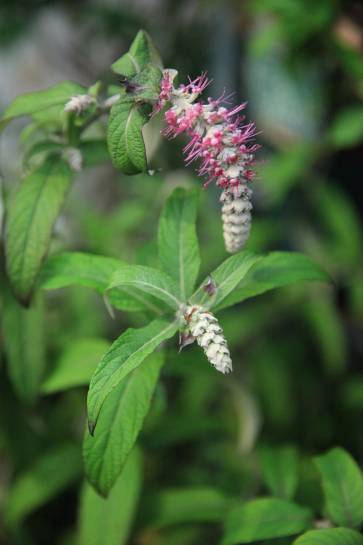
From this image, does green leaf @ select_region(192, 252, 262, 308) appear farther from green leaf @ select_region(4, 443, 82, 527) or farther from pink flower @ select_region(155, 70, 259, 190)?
green leaf @ select_region(4, 443, 82, 527)

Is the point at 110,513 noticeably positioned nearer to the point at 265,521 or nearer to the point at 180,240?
the point at 265,521

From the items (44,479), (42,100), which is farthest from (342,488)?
(42,100)

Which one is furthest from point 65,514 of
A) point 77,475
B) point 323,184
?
point 323,184

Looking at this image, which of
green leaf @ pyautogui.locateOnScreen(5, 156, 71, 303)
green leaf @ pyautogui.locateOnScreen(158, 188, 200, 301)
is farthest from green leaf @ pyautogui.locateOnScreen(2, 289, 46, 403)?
green leaf @ pyautogui.locateOnScreen(158, 188, 200, 301)

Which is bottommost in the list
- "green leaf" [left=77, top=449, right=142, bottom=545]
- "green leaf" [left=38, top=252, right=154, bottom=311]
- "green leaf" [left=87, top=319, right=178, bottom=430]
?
"green leaf" [left=77, top=449, right=142, bottom=545]

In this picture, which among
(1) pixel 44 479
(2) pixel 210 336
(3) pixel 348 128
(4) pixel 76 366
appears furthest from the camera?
(3) pixel 348 128

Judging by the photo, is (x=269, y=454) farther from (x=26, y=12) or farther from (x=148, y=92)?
(x=26, y=12)

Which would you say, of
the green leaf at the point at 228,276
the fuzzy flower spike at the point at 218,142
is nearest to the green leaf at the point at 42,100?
the fuzzy flower spike at the point at 218,142
